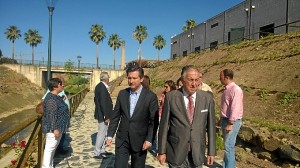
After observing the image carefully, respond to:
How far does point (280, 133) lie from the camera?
7.76 meters

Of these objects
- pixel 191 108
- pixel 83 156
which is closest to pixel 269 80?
pixel 83 156

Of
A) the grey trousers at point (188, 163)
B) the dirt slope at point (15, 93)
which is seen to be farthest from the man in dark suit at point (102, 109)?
the dirt slope at point (15, 93)

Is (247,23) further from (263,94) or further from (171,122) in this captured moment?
(171,122)

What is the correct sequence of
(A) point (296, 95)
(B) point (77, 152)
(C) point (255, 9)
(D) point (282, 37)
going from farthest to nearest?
(C) point (255, 9), (D) point (282, 37), (A) point (296, 95), (B) point (77, 152)

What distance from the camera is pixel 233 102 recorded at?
17.7 ft

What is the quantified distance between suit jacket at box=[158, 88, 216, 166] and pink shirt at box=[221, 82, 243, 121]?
1.65 metres

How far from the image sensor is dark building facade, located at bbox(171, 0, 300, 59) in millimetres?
24281

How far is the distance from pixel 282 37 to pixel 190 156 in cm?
1859

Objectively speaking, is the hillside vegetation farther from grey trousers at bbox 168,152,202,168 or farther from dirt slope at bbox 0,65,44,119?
dirt slope at bbox 0,65,44,119

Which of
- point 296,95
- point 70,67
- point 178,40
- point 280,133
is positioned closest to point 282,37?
point 296,95

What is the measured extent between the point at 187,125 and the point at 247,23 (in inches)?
1150

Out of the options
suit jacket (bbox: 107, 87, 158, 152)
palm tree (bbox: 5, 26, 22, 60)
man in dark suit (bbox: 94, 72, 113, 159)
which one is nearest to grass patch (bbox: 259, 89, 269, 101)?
man in dark suit (bbox: 94, 72, 113, 159)

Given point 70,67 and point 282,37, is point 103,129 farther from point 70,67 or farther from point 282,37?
point 70,67

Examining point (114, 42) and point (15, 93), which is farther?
point (114, 42)
